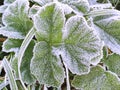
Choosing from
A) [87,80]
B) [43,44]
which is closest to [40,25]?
[43,44]

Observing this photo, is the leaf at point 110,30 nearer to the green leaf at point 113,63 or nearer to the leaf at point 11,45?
the green leaf at point 113,63

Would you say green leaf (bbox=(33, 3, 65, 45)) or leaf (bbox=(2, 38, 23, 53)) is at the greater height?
green leaf (bbox=(33, 3, 65, 45))

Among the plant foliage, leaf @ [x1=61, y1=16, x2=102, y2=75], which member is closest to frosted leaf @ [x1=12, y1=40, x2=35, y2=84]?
the plant foliage

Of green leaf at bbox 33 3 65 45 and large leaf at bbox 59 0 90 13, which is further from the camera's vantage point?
large leaf at bbox 59 0 90 13

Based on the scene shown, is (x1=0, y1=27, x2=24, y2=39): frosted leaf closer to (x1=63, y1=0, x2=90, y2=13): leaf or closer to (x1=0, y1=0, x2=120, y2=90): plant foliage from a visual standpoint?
(x1=0, y1=0, x2=120, y2=90): plant foliage

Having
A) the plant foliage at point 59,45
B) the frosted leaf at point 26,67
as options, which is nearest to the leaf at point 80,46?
the plant foliage at point 59,45

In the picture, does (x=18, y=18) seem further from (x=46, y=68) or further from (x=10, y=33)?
(x=46, y=68)

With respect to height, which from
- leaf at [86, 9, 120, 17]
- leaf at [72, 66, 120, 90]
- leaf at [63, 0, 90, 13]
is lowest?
leaf at [72, 66, 120, 90]
